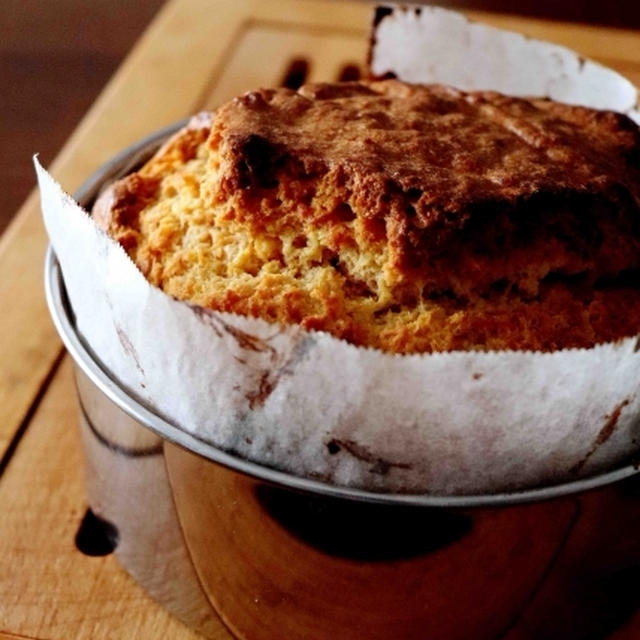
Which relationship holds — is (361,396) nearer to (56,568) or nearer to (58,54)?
(56,568)

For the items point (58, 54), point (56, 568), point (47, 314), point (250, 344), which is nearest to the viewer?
point (250, 344)

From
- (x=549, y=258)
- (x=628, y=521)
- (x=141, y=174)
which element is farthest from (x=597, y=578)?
(x=141, y=174)

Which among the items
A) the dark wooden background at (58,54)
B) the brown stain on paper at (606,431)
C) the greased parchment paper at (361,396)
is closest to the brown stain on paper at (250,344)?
the greased parchment paper at (361,396)

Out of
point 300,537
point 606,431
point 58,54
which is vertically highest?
point 606,431

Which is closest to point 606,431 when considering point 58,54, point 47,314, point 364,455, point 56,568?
point 364,455

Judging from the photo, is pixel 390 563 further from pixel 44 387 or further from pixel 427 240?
pixel 44 387
